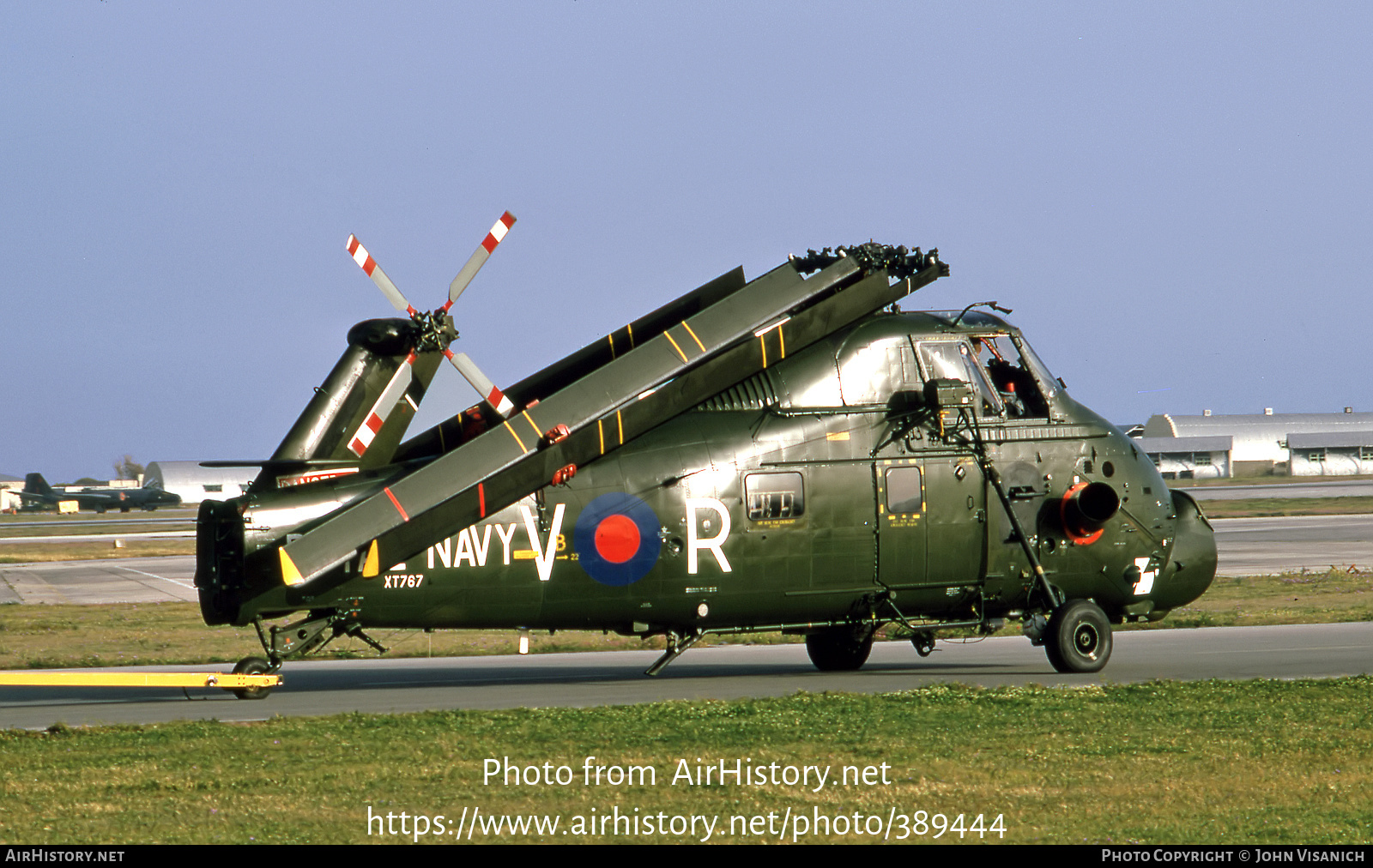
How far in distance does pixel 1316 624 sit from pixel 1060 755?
50.6 ft

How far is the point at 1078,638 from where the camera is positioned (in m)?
18.5

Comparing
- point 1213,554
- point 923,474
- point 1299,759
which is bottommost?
point 1299,759

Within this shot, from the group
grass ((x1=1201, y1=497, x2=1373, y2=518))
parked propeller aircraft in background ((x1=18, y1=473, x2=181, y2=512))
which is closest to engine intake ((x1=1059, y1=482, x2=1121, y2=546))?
grass ((x1=1201, y1=497, x2=1373, y2=518))

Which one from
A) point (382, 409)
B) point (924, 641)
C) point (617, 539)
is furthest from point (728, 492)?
point (382, 409)

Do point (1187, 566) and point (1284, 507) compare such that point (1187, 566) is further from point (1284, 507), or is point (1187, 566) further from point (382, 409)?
point (1284, 507)

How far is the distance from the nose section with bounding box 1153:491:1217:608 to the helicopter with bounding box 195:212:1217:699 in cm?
4

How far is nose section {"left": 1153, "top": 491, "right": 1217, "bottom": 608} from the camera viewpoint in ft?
64.6

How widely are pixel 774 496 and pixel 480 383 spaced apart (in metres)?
4.18

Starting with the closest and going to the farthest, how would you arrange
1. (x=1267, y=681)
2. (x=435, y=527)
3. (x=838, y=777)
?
(x=838, y=777), (x=435, y=527), (x=1267, y=681)

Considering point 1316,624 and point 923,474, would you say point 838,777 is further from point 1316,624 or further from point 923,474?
point 1316,624

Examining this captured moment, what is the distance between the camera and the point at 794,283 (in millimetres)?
17672

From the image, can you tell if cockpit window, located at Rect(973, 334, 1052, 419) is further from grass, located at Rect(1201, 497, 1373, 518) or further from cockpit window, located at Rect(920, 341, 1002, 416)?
grass, located at Rect(1201, 497, 1373, 518)

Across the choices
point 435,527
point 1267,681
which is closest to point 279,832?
point 435,527
